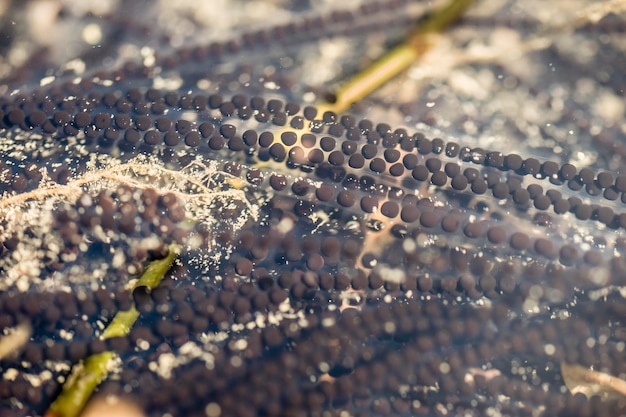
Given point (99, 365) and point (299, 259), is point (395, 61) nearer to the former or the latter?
point (299, 259)

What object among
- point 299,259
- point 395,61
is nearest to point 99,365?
point 299,259

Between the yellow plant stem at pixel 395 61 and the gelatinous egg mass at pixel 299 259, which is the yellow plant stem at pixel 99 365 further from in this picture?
the yellow plant stem at pixel 395 61


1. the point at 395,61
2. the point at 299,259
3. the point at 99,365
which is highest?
the point at 395,61

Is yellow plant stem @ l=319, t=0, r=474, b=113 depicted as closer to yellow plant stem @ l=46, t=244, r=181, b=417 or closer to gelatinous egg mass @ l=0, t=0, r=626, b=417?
gelatinous egg mass @ l=0, t=0, r=626, b=417

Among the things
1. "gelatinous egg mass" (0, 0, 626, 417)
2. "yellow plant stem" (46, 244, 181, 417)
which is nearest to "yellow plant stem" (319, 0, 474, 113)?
"gelatinous egg mass" (0, 0, 626, 417)

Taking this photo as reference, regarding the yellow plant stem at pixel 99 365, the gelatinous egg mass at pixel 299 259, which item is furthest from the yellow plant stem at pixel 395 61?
the yellow plant stem at pixel 99 365

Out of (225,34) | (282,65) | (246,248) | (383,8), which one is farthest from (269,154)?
(383,8)
